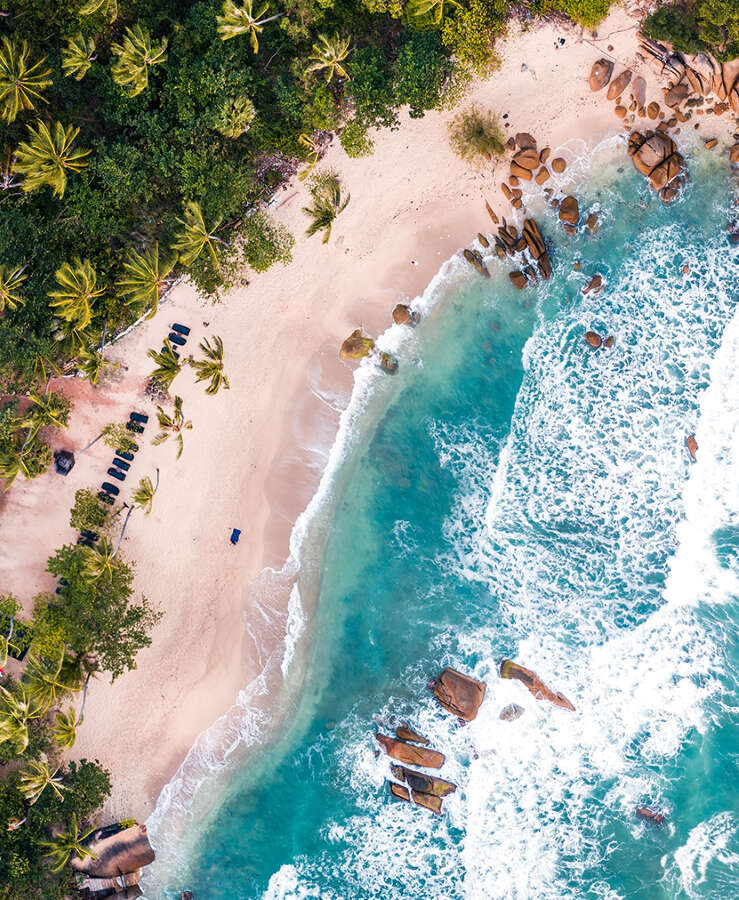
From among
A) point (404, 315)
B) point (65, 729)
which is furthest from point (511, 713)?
point (65, 729)

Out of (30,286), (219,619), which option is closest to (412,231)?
(30,286)

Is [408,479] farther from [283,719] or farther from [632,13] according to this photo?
[632,13]

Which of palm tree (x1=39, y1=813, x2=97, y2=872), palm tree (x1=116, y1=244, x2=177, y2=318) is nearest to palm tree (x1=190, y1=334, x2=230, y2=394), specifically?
palm tree (x1=116, y1=244, x2=177, y2=318)

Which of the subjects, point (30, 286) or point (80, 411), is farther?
point (80, 411)

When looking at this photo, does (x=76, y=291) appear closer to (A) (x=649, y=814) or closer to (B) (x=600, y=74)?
(B) (x=600, y=74)

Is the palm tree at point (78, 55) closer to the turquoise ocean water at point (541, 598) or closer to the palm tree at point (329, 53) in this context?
the palm tree at point (329, 53)

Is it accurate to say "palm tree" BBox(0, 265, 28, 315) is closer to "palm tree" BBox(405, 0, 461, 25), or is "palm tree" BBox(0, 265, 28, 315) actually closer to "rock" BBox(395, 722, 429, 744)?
"palm tree" BBox(405, 0, 461, 25)
